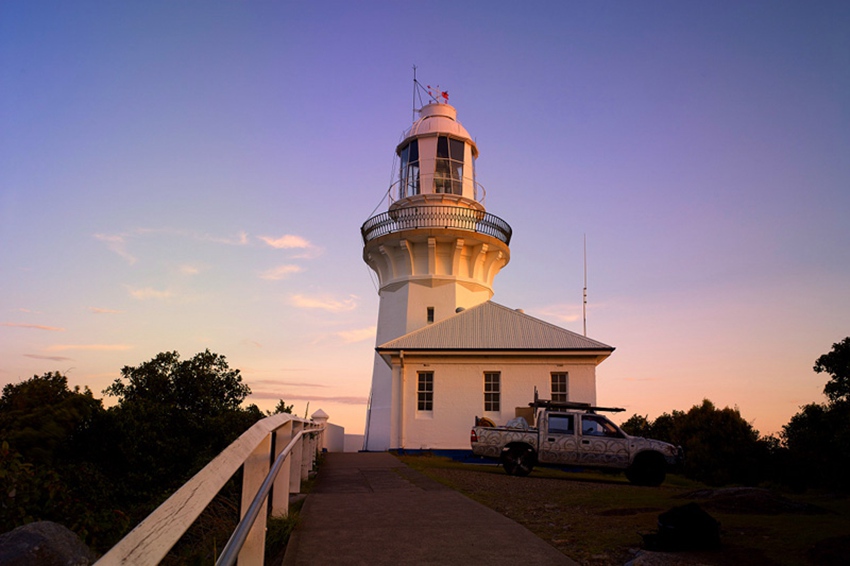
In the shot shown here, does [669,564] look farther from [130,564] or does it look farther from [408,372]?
[408,372]

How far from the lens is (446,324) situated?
23984mm

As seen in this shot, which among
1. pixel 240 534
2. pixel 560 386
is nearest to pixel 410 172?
pixel 560 386

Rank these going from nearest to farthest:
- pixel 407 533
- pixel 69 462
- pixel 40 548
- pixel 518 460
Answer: pixel 40 548
pixel 407 533
pixel 69 462
pixel 518 460

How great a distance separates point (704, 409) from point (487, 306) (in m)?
9.15

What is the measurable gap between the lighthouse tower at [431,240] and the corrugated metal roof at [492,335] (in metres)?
2.53

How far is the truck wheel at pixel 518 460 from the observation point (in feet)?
48.2

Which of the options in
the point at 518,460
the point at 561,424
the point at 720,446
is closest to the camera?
the point at 518,460

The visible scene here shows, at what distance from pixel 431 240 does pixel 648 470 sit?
14.7m

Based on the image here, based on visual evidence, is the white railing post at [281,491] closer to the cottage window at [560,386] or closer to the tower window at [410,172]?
the cottage window at [560,386]

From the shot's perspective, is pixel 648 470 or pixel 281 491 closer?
pixel 281 491

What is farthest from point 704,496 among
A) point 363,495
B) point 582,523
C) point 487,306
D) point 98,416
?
point 487,306

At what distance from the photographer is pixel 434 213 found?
1067 inches

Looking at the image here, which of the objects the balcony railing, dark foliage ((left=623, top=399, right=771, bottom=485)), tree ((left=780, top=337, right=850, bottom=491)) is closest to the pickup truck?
dark foliage ((left=623, top=399, right=771, bottom=485))

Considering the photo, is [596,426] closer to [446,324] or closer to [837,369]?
[837,369]
